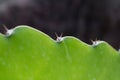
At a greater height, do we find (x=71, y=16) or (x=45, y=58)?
(x=45, y=58)

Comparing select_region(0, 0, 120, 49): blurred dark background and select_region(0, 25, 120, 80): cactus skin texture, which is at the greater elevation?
select_region(0, 25, 120, 80): cactus skin texture

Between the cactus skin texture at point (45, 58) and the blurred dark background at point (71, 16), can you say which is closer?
the cactus skin texture at point (45, 58)

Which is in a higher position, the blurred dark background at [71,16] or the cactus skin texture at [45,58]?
the cactus skin texture at [45,58]

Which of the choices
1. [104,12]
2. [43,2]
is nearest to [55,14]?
[43,2]

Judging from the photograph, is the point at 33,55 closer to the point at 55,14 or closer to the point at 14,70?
the point at 14,70
